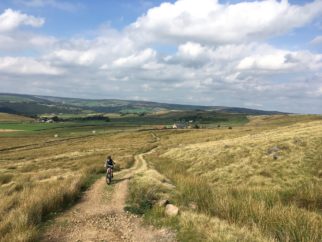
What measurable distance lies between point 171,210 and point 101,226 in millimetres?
2595

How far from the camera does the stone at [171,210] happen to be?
12000mm

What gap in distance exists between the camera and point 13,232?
9.26 metres

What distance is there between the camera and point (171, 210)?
12461 mm

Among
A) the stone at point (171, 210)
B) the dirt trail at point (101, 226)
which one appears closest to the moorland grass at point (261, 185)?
the stone at point (171, 210)

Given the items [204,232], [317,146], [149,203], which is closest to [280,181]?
[317,146]

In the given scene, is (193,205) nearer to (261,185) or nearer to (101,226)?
(101,226)

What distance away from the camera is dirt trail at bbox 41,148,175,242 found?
33.8 ft

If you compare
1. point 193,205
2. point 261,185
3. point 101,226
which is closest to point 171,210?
point 193,205

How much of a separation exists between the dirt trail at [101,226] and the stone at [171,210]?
102cm

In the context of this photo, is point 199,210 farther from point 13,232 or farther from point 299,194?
point 13,232

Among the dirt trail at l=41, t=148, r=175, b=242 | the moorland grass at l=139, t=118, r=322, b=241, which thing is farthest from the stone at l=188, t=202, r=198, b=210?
the dirt trail at l=41, t=148, r=175, b=242

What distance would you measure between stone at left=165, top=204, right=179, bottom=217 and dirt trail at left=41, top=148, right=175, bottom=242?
1024mm

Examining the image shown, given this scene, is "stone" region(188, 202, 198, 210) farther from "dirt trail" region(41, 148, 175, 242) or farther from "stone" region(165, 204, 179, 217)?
"dirt trail" region(41, 148, 175, 242)

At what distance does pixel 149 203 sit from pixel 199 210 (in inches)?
99.6
